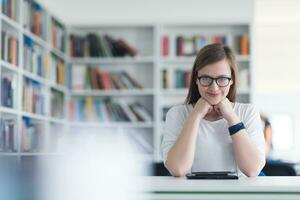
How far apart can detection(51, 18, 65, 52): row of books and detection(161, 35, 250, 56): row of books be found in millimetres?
1039

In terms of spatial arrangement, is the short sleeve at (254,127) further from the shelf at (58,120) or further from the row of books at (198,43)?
the row of books at (198,43)

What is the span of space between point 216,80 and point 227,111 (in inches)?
4.3

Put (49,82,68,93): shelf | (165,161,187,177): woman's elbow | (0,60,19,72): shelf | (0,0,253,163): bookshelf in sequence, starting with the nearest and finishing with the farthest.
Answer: (165,161,187,177): woman's elbow, (0,60,19,72): shelf, (49,82,68,93): shelf, (0,0,253,163): bookshelf


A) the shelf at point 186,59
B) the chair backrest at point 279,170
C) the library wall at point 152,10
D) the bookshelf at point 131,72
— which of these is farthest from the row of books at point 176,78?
the chair backrest at point 279,170

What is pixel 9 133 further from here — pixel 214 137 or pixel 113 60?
pixel 214 137

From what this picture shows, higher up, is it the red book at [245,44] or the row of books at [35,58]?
the red book at [245,44]

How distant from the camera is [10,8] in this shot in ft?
15.4

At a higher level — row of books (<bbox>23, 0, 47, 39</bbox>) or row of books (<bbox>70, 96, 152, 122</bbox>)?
row of books (<bbox>23, 0, 47, 39</bbox>)

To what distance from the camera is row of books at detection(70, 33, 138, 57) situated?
6.39 meters

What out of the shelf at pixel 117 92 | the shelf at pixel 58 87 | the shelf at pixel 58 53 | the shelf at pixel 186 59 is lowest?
the shelf at pixel 117 92

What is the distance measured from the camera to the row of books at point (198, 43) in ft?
20.8

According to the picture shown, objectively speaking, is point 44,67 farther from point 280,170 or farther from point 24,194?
point 24,194

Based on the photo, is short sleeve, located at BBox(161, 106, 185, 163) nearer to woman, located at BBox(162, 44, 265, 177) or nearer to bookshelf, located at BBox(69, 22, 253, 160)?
woman, located at BBox(162, 44, 265, 177)

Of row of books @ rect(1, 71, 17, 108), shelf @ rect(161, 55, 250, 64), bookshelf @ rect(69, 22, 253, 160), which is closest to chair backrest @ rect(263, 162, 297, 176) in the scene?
row of books @ rect(1, 71, 17, 108)
